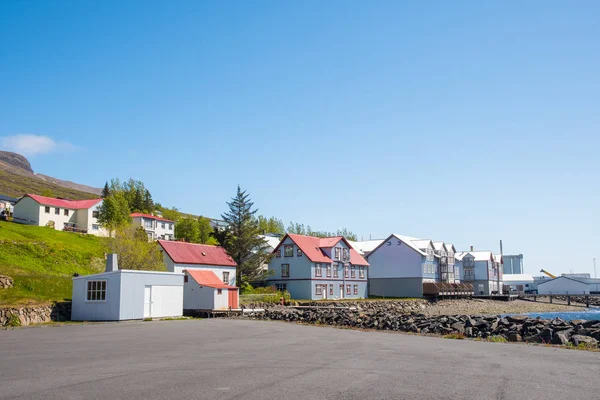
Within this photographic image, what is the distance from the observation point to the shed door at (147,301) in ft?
125

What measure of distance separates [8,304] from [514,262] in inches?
6157

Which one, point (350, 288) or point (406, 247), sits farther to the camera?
point (406, 247)

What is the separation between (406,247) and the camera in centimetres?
8738

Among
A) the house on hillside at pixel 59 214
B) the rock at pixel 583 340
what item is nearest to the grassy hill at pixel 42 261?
the house on hillside at pixel 59 214

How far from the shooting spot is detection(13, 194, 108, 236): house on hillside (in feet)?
286

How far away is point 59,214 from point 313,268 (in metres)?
48.8

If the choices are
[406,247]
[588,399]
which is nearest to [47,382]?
[588,399]

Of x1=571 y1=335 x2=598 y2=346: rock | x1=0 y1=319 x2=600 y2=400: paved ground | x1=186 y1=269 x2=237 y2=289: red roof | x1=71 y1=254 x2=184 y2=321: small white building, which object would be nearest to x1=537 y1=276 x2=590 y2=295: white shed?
x1=186 y1=269 x2=237 y2=289: red roof

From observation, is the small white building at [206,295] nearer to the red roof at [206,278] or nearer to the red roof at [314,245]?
the red roof at [206,278]

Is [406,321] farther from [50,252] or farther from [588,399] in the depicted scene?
[50,252]

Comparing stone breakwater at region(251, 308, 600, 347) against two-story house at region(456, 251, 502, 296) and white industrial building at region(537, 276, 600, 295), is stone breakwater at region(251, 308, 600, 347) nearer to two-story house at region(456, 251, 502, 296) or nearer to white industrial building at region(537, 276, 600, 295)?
two-story house at region(456, 251, 502, 296)

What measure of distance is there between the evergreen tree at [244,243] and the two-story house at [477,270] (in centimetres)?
5452

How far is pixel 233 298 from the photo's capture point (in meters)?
47.8

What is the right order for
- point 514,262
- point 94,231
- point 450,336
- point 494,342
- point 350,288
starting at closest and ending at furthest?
point 494,342, point 450,336, point 350,288, point 94,231, point 514,262
